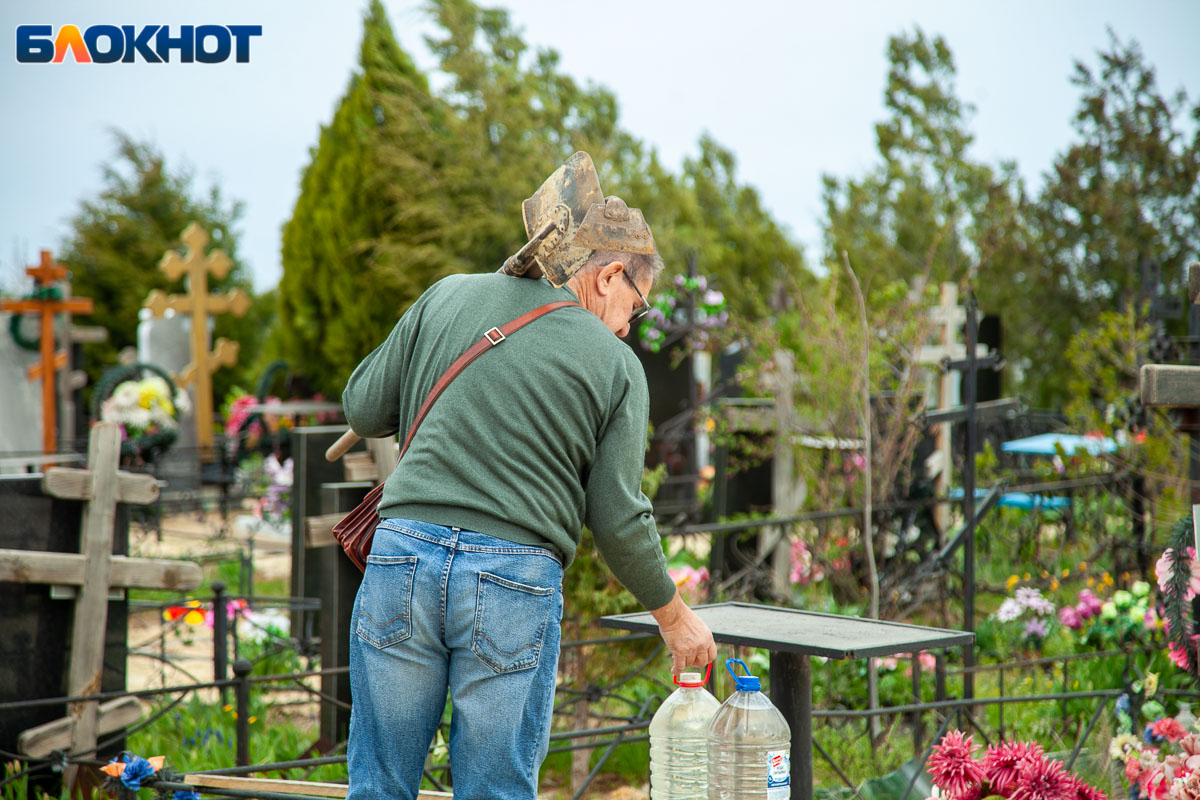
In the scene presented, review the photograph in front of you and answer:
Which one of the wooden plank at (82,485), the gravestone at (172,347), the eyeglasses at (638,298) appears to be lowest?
the wooden plank at (82,485)

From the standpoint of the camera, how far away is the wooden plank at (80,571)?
364 centimetres

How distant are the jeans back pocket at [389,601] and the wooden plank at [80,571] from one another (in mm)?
2144

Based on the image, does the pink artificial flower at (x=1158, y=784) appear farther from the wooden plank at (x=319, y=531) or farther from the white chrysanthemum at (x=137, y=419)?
the white chrysanthemum at (x=137, y=419)

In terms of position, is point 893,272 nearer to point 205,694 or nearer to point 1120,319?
point 1120,319

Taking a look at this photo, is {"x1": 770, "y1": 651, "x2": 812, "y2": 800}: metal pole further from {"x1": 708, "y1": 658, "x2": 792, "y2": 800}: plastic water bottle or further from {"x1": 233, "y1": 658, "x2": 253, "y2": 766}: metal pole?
{"x1": 233, "y1": 658, "x2": 253, "y2": 766}: metal pole

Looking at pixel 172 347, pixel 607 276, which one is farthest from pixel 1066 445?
pixel 172 347

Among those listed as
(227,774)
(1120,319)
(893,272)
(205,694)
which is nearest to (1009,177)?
(893,272)

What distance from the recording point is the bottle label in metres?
2.36

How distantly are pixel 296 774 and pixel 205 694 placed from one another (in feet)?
5.54

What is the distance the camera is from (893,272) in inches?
837

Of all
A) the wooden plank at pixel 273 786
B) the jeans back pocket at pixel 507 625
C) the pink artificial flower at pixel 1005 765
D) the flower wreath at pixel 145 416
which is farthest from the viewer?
the flower wreath at pixel 145 416

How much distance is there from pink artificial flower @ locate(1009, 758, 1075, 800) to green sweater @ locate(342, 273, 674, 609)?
3.13 ft

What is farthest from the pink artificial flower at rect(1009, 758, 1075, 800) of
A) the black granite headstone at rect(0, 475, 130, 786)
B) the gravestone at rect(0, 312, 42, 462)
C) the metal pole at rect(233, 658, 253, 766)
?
the gravestone at rect(0, 312, 42, 462)

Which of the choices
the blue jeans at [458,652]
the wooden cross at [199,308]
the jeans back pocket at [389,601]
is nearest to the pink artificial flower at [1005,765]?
the blue jeans at [458,652]
